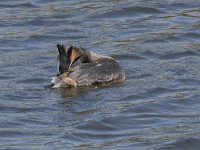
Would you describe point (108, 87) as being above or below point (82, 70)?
below

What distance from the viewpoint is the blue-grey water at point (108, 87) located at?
10.2 meters

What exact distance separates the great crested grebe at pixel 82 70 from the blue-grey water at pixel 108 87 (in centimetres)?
15

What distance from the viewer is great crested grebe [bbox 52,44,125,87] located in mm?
12438

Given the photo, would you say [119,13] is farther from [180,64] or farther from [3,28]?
[180,64]

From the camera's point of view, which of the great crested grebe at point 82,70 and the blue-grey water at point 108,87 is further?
the great crested grebe at point 82,70

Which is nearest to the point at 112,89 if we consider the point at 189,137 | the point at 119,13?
the point at 189,137

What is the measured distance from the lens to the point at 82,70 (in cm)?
1259

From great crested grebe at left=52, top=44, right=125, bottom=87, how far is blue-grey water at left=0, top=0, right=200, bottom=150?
0.15 metres

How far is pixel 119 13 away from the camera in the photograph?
16891 mm

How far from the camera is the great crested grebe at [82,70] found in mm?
12438

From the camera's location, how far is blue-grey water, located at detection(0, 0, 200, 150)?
33.6ft

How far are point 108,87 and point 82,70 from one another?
0.43m

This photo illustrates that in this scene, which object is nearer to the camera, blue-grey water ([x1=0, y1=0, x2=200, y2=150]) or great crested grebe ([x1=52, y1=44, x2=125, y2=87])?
blue-grey water ([x1=0, y1=0, x2=200, y2=150])

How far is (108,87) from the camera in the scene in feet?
41.1
